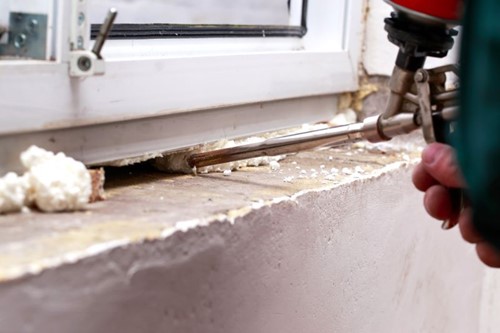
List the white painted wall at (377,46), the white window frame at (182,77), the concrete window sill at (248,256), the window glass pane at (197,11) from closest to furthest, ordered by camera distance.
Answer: the concrete window sill at (248,256) → the white window frame at (182,77) → the window glass pane at (197,11) → the white painted wall at (377,46)

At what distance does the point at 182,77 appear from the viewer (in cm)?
68

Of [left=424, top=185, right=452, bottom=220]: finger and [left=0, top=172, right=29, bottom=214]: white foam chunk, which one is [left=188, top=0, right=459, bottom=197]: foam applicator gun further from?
[left=0, top=172, right=29, bottom=214]: white foam chunk

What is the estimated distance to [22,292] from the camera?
0.40 metres

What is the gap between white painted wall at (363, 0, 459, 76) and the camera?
3.06 ft

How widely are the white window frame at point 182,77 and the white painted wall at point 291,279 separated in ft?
0.46

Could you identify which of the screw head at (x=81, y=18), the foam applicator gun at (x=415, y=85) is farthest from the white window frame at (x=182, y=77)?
the foam applicator gun at (x=415, y=85)

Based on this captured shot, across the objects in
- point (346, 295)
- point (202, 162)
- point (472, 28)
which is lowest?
point (346, 295)

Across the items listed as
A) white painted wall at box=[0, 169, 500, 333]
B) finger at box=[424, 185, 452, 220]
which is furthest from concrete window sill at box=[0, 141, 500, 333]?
finger at box=[424, 185, 452, 220]

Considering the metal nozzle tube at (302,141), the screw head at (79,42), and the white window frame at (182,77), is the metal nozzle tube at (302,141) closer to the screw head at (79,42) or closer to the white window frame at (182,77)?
the white window frame at (182,77)

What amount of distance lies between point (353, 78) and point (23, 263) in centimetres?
61

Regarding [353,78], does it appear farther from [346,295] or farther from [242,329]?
[242,329]

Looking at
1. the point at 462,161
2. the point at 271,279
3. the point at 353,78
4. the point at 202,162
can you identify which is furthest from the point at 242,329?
the point at 353,78

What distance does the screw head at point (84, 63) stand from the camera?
571 mm

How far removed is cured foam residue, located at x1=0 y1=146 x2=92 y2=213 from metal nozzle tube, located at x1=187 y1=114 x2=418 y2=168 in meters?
0.16
